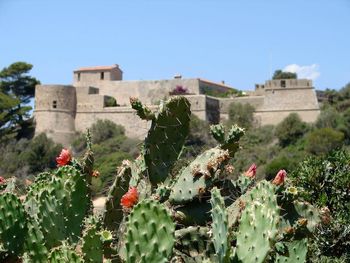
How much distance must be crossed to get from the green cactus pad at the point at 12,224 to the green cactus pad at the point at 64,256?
500 millimetres

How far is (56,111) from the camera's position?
41594mm

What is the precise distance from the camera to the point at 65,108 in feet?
137

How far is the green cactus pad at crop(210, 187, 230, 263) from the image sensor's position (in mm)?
2744

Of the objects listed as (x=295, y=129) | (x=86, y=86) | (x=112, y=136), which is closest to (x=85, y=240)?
(x=295, y=129)

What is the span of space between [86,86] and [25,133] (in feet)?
18.7

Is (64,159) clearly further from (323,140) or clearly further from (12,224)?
(323,140)

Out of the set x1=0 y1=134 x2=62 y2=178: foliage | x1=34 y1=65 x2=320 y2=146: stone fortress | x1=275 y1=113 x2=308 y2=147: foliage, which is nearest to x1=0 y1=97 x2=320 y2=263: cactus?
x1=0 y1=134 x2=62 y2=178: foliage

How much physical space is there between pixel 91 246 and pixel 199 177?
0.78m

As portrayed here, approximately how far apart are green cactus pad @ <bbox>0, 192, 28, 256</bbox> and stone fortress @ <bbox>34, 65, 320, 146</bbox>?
1349 inches

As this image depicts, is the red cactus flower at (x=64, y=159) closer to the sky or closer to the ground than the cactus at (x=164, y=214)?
closer to the sky

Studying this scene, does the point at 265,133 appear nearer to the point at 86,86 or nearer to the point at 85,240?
the point at 86,86

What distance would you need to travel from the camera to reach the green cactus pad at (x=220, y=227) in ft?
9.00

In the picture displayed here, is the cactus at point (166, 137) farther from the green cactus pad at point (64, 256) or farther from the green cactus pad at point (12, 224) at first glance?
the green cactus pad at point (64, 256)

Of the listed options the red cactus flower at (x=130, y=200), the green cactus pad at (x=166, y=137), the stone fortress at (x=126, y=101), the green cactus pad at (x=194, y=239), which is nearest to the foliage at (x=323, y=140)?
the stone fortress at (x=126, y=101)
